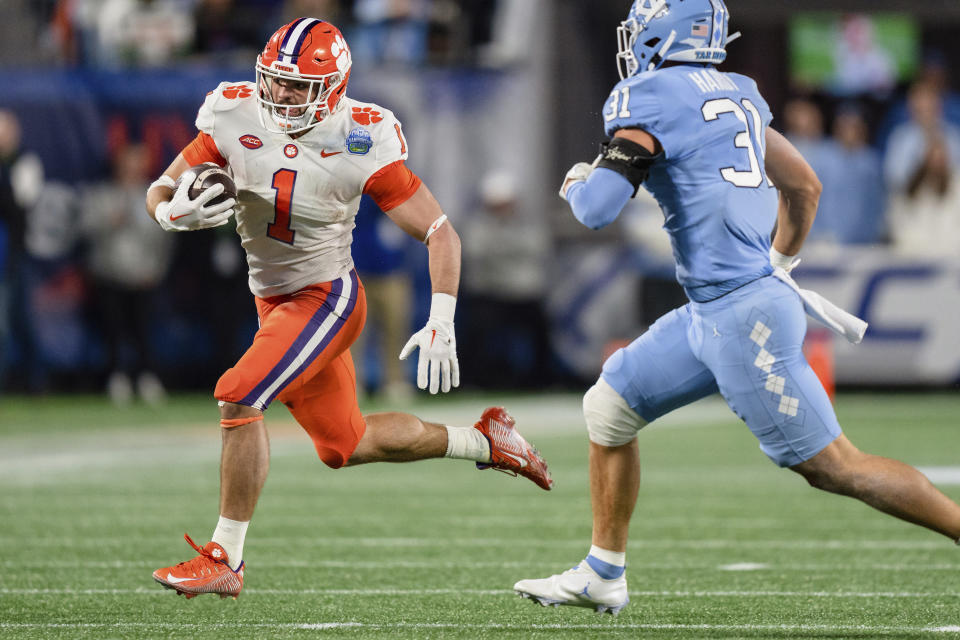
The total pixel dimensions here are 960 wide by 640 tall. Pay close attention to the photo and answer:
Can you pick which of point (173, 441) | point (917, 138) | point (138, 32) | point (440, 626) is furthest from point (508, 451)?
point (917, 138)

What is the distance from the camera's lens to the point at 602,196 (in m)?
3.80

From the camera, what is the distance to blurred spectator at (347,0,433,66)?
12.4 m

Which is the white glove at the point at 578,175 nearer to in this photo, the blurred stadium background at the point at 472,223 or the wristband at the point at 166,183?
the wristband at the point at 166,183

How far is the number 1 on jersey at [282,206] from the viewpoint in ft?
14.8

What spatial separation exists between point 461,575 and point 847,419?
558 cm

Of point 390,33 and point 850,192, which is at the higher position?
point 390,33

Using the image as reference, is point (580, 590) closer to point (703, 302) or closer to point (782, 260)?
point (703, 302)

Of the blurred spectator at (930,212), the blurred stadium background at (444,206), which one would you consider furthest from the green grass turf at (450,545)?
the blurred spectator at (930,212)

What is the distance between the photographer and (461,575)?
16.3 feet

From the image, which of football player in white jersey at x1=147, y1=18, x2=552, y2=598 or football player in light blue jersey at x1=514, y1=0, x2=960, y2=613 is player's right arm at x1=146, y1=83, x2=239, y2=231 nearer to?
football player in white jersey at x1=147, y1=18, x2=552, y2=598

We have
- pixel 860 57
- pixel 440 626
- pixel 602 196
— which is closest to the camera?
pixel 602 196

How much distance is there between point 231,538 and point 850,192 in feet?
28.1

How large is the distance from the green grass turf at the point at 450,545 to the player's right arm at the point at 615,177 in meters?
1.08

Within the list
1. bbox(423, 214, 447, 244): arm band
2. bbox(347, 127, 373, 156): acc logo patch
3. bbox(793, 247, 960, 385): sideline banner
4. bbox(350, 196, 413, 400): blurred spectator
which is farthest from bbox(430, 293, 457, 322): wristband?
bbox(793, 247, 960, 385): sideline banner
